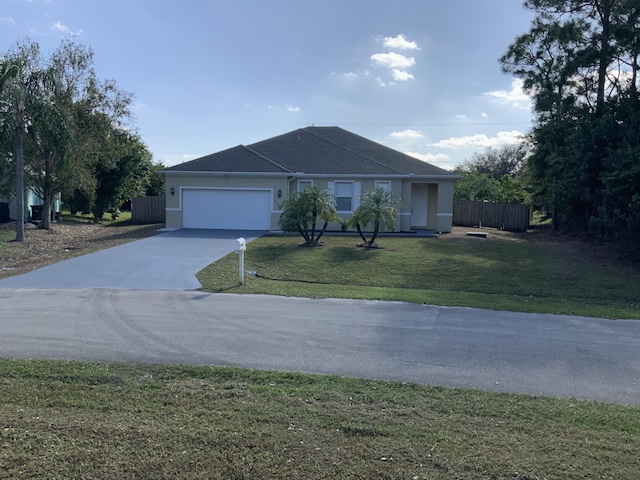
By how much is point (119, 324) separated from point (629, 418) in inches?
258

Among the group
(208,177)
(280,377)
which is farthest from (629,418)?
(208,177)

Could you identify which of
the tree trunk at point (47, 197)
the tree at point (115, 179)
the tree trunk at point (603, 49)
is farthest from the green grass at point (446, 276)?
the tree at point (115, 179)

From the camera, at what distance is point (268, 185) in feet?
75.5

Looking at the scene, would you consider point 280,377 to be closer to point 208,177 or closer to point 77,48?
point 208,177

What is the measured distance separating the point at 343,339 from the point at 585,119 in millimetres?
17702

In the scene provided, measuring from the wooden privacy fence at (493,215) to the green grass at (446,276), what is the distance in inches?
394

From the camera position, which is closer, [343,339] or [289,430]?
[289,430]

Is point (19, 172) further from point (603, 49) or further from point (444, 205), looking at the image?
point (603, 49)

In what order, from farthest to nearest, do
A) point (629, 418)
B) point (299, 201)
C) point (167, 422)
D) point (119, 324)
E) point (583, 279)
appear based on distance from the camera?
point (299, 201)
point (583, 279)
point (119, 324)
point (629, 418)
point (167, 422)

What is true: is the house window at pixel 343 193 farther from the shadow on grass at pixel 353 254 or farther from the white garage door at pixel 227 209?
the shadow on grass at pixel 353 254

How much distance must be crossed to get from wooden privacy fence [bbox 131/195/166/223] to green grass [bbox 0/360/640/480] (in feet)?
84.7

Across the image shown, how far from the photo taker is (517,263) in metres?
15.3

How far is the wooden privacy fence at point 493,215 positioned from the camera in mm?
28438

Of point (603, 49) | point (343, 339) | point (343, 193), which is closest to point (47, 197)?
point (343, 193)
